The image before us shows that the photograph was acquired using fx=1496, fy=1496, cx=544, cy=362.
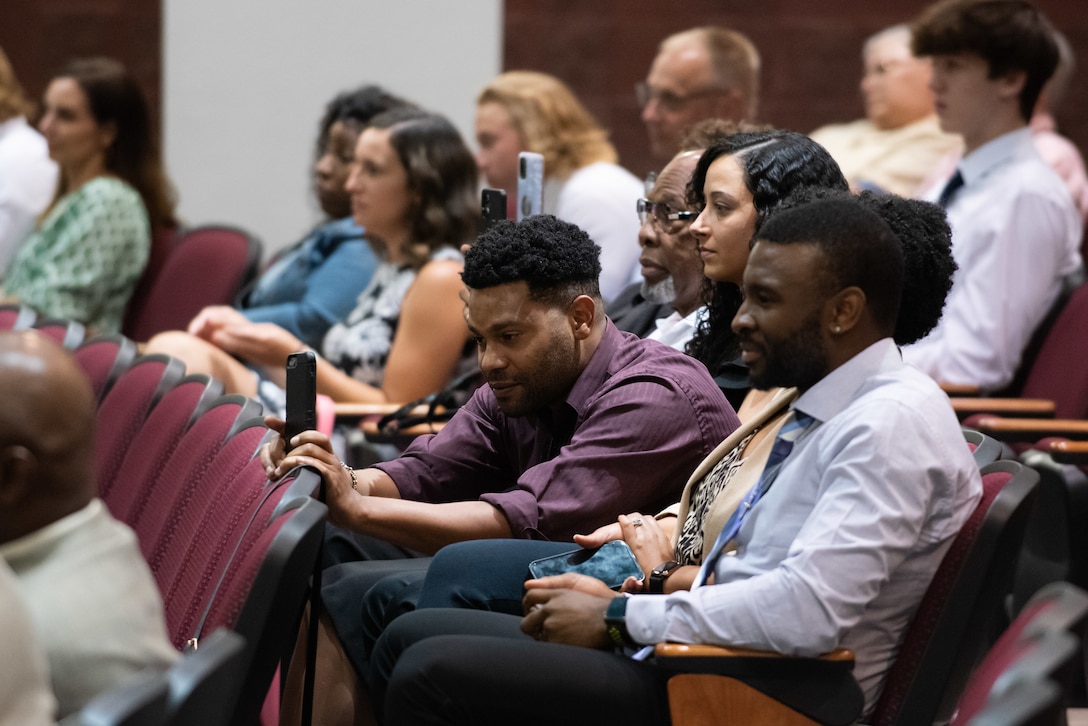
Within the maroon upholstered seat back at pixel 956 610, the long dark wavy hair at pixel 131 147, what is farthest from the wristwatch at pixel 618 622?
the long dark wavy hair at pixel 131 147

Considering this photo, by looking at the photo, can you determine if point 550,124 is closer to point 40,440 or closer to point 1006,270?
point 1006,270

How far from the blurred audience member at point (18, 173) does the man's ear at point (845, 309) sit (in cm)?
379

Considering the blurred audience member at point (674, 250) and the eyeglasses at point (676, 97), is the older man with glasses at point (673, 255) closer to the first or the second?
the blurred audience member at point (674, 250)

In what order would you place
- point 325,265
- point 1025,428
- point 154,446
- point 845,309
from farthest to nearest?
point 325,265 < point 1025,428 < point 154,446 < point 845,309

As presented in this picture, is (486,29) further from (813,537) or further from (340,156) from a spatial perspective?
(813,537)

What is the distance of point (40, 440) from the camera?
1351 millimetres

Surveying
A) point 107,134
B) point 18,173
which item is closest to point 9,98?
point 18,173

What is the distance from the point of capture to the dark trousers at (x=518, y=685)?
1.67 meters

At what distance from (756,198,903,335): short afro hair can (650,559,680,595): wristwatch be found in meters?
0.41

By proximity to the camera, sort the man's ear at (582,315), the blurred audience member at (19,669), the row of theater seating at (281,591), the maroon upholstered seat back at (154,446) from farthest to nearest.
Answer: the maroon upholstered seat back at (154,446) → the man's ear at (582,315) → the row of theater seating at (281,591) → the blurred audience member at (19,669)

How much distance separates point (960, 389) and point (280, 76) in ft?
9.13

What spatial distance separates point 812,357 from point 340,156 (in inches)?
115

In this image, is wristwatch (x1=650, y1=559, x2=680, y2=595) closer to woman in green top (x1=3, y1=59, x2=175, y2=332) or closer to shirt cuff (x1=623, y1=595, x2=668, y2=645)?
shirt cuff (x1=623, y1=595, x2=668, y2=645)

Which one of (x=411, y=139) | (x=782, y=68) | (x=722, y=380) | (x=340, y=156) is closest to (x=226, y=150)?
(x=340, y=156)
